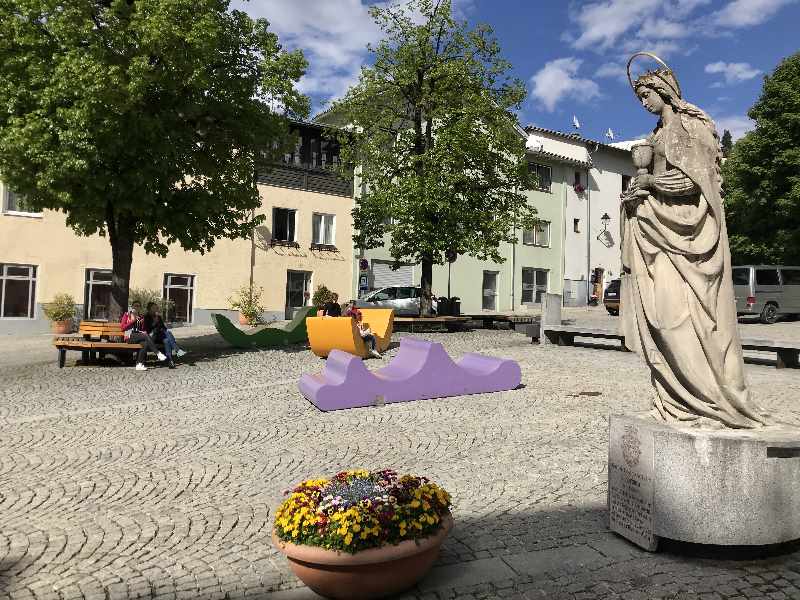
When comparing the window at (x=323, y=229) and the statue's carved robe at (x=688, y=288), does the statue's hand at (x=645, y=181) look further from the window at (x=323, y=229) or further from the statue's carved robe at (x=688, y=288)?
the window at (x=323, y=229)

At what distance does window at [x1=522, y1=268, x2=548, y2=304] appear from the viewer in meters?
36.8

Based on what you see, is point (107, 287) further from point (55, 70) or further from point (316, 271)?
point (55, 70)

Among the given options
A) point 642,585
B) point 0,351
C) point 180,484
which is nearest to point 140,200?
point 0,351

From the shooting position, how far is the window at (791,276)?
2336 centimetres

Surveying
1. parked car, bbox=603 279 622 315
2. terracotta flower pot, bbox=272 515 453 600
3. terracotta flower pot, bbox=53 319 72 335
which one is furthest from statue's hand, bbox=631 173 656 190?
parked car, bbox=603 279 622 315

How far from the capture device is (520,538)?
439cm

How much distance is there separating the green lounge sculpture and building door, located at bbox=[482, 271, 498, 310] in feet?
64.4

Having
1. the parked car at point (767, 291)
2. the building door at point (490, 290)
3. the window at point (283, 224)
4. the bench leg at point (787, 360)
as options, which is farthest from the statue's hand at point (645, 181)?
the building door at point (490, 290)

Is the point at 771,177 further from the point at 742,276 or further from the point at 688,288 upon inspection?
the point at 688,288

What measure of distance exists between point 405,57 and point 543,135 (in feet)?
61.7

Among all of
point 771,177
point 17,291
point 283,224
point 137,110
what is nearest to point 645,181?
point 137,110

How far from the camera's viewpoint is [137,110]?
12711 mm

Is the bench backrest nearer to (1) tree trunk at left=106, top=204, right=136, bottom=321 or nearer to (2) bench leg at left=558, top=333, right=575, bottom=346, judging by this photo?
(1) tree trunk at left=106, top=204, right=136, bottom=321

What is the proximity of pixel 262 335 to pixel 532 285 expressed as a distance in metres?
23.6
